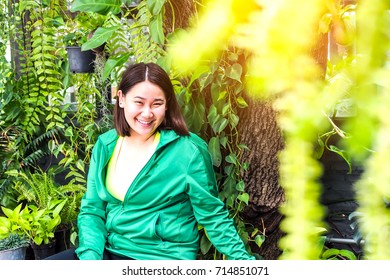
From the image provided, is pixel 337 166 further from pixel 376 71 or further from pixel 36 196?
pixel 376 71

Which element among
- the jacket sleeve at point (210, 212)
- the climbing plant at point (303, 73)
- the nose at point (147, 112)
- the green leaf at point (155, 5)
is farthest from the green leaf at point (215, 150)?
the climbing plant at point (303, 73)

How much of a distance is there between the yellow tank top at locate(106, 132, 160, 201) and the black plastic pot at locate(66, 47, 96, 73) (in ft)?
2.24

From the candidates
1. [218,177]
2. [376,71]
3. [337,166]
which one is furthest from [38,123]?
[376,71]

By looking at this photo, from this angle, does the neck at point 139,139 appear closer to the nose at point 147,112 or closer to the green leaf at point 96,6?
the nose at point 147,112

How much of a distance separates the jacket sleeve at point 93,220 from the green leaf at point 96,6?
33cm

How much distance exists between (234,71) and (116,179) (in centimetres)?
39

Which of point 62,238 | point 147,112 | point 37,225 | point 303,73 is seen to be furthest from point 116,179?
point 303,73

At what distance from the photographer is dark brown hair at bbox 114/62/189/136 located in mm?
1250

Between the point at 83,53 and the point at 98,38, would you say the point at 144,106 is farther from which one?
the point at 83,53

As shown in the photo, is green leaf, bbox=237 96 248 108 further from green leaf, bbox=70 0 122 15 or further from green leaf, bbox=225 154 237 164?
green leaf, bbox=70 0 122 15

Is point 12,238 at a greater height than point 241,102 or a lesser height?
lesser

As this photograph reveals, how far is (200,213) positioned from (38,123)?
123 centimetres

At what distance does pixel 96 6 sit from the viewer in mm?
1365

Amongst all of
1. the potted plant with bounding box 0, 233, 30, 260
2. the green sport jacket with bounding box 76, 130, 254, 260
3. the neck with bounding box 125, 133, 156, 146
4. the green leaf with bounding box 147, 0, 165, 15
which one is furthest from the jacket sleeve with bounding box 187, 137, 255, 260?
the potted plant with bounding box 0, 233, 30, 260
